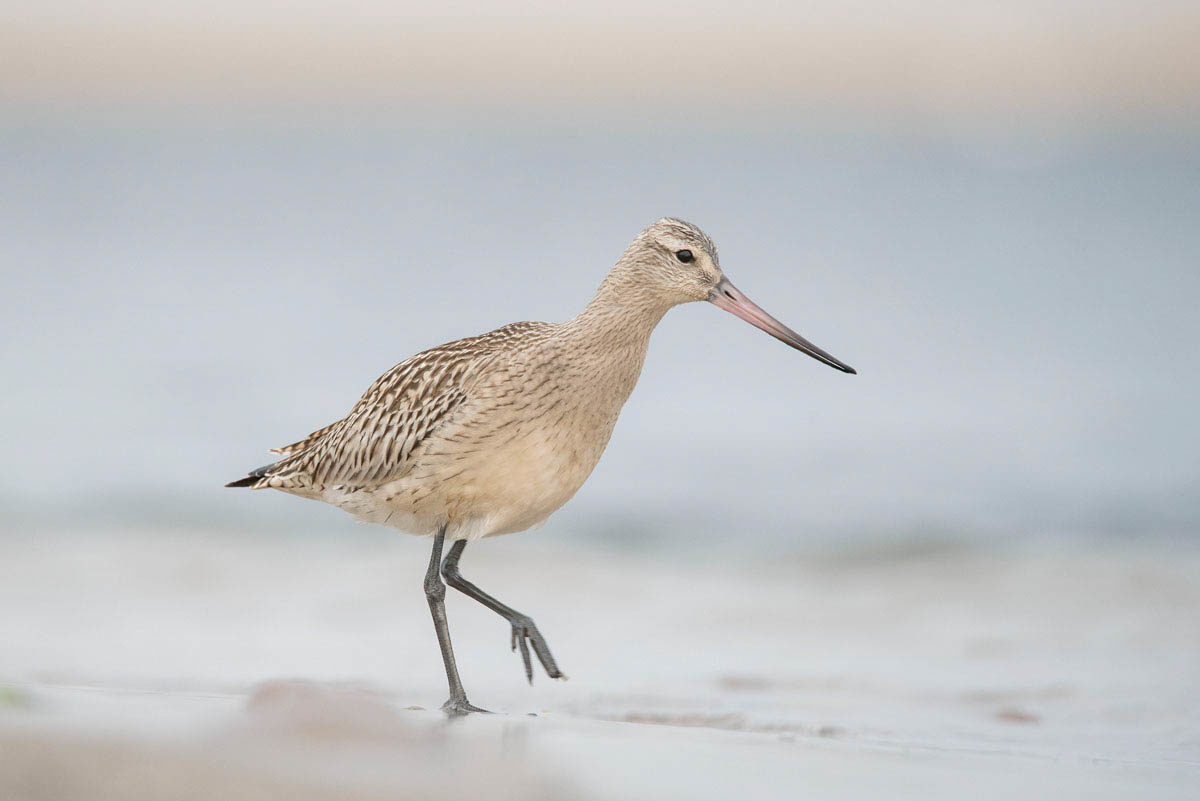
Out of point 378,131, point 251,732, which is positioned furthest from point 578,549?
point 378,131

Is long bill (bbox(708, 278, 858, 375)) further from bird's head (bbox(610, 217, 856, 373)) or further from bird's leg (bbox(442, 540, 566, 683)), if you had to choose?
bird's leg (bbox(442, 540, 566, 683))

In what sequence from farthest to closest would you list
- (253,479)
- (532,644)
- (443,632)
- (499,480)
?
(253,479) → (443,632) → (532,644) → (499,480)

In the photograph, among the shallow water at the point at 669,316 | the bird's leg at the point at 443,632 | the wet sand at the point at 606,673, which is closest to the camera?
the wet sand at the point at 606,673

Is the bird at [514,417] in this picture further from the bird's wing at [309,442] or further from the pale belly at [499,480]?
the bird's wing at [309,442]

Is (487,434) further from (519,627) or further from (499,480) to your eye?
(519,627)

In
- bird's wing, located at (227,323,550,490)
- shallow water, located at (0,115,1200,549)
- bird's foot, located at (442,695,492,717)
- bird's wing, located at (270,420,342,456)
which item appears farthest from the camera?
shallow water, located at (0,115,1200,549)

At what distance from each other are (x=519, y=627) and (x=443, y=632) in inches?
12.4

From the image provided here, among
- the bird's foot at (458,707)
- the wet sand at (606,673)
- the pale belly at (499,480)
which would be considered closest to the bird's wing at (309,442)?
the pale belly at (499,480)

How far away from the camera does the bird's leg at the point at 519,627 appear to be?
5891 millimetres

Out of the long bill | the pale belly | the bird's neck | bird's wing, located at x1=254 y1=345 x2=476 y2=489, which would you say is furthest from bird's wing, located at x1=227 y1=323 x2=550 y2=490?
the long bill

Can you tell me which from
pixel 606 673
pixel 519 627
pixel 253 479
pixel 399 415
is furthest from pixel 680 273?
pixel 606 673

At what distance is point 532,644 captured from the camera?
598 centimetres

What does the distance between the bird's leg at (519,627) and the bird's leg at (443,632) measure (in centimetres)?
14

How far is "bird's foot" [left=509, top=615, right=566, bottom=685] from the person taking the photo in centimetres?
588
